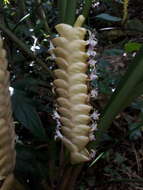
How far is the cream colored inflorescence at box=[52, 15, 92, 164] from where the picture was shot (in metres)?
0.67

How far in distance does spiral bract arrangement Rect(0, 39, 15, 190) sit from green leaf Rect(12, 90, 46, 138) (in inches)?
7.8

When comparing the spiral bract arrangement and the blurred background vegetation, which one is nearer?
the spiral bract arrangement

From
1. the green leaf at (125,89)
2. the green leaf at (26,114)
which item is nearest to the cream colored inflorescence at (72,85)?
the green leaf at (125,89)

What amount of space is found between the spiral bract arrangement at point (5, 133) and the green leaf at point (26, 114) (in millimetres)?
198

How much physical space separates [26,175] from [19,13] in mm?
853

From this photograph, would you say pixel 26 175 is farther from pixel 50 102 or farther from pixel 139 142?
pixel 139 142

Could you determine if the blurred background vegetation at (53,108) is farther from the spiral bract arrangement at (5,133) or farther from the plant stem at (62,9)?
the spiral bract arrangement at (5,133)

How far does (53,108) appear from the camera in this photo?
42.5 inches

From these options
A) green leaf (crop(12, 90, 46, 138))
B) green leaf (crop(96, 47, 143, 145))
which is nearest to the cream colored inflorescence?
green leaf (crop(96, 47, 143, 145))

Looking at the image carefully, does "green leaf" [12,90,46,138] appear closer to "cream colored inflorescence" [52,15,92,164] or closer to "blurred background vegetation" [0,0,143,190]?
"blurred background vegetation" [0,0,143,190]

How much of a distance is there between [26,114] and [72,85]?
31cm

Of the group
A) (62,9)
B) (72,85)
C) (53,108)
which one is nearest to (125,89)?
(72,85)

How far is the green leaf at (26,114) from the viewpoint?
0.94 meters

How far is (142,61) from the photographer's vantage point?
0.72 m
